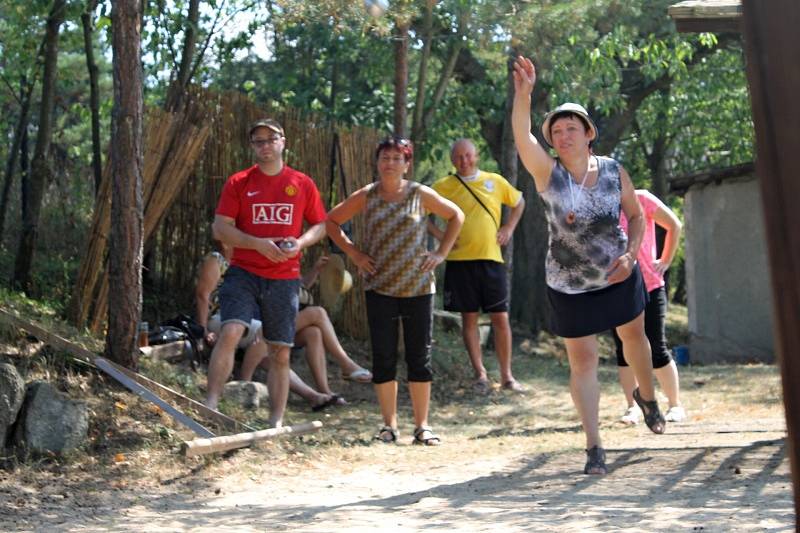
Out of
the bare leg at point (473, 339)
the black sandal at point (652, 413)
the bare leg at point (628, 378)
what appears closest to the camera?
the black sandal at point (652, 413)

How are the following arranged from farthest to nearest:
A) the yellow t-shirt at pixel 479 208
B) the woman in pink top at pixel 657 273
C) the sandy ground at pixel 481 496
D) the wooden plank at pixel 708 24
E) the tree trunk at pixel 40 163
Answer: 1. the tree trunk at pixel 40 163
2. the yellow t-shirt at pixel 479 208
3. the woman in pink top at pixel 657 273
4. the wooden plank at pixel 708 24
5. the sandy ground at pixel 481 496

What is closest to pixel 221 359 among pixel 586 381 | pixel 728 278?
pixel 586 381

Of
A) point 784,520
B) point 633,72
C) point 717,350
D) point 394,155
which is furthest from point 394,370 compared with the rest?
point 633,72

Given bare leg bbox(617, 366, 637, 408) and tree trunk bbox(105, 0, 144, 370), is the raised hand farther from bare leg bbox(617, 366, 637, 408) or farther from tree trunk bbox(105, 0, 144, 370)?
bare leg bbox(617, 366, 637, 408)

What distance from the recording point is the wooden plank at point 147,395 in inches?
277

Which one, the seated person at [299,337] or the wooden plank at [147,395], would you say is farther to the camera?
the seated person at [299,337]

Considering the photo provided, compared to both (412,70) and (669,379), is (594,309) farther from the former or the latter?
(412,70)

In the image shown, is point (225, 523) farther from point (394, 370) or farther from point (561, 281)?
point (394, 370)

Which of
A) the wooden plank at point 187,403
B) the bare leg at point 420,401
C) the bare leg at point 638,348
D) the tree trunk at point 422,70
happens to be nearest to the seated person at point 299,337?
the bare leg at point 420,401

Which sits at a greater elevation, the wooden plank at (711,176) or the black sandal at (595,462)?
the wooden plank at (711,176)

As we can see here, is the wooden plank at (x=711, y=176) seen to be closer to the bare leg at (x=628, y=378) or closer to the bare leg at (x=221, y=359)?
the bare leg at (x=628, y=378)

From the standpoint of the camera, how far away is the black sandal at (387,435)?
7.98 meters

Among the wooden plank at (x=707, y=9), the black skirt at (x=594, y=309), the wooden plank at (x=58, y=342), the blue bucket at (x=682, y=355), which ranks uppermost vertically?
the wooden plank at (x=707, y=9)

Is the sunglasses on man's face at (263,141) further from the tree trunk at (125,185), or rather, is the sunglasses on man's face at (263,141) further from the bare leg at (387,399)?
the bare leg at (387,399)
